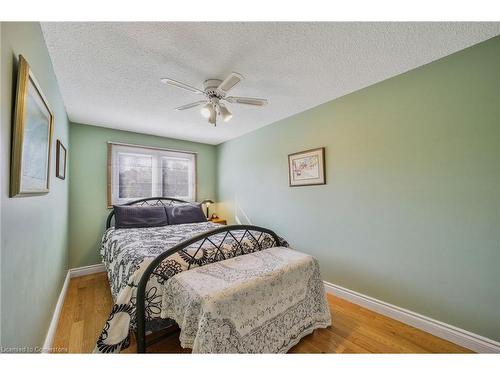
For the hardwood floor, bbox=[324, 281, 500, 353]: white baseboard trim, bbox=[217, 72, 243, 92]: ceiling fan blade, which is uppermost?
bbox=[217, 72, 243, 92]: ceiling fan blade

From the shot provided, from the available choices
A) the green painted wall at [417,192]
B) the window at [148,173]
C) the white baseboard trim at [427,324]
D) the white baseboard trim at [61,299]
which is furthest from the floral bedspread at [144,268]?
the window at [148,173]

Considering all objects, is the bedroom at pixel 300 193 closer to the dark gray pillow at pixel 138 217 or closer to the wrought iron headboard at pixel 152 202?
the dark gray pillow at pixel 138 217

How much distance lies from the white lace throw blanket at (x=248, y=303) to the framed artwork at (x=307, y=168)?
1.17 m

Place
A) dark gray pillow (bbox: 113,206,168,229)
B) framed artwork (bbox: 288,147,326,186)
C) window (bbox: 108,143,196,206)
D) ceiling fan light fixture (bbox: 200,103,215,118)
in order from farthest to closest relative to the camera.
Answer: window (bbox: 108,143,196,206)
dark gray pillow (bbox: 113,206,168,229)
framed artwork (bbox: 288,147,326,186)
ceiling fan light fixture (bbox: 200,103,215,118)

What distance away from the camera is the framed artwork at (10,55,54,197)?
2.89 feet

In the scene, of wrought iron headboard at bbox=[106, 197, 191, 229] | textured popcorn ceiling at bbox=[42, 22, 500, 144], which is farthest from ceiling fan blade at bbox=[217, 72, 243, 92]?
wrought iron headboard at bbox=[106, 197, 191, 229]

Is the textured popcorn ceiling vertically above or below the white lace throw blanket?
above

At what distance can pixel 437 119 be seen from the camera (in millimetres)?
1739

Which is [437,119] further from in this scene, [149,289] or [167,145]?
[167,145]

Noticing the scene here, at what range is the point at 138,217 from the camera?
117 inches

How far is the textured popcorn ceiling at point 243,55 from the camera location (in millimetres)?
1377

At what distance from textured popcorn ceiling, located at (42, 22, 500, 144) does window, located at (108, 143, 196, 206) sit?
43.5 inches

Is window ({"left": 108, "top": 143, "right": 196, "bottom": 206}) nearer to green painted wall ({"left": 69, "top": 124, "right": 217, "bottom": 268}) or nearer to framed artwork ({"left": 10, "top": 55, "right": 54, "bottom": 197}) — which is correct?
Answer: green painted wall ({"left": 69, "top": 124, "right": 217, "bottom": 268})
